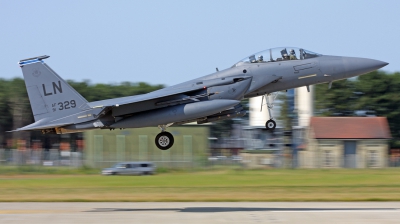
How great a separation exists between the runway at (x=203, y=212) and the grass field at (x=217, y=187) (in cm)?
225

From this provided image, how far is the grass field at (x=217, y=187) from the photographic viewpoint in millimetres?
30594

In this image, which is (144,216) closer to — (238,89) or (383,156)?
(238,89)

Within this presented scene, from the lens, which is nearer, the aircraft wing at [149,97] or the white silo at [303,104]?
the aircraft wing at [149,97]

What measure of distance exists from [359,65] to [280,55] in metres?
3.03

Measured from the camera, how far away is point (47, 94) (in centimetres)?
2291

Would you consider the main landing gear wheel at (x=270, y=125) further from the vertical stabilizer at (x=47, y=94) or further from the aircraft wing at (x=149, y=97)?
the vertical stabilizer at (x=47, y=94)

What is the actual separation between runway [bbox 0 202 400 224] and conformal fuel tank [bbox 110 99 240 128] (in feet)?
12.0

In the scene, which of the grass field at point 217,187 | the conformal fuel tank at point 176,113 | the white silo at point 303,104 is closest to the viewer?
the conformal fuel tank at point 176,113

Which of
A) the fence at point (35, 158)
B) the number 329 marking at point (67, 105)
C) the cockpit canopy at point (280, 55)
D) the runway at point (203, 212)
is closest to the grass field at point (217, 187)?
the runway at point (203, 212)

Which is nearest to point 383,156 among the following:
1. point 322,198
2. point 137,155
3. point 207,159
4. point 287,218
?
point 207,159

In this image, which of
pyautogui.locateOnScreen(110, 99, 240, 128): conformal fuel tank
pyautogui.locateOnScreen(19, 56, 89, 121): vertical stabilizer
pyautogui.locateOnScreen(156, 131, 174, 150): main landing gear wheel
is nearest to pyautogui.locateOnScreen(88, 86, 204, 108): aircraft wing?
pyautogui.locateOnScreen(110, 99, 240, 128): conformal fuel tank

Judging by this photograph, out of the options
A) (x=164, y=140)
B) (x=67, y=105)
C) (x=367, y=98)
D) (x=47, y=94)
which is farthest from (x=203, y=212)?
(x=367, y=98)

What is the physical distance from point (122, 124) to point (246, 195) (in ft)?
35.4

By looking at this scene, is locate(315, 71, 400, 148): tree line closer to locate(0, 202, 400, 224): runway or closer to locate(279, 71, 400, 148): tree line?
locate(279, 71, 400, 148): tree line
